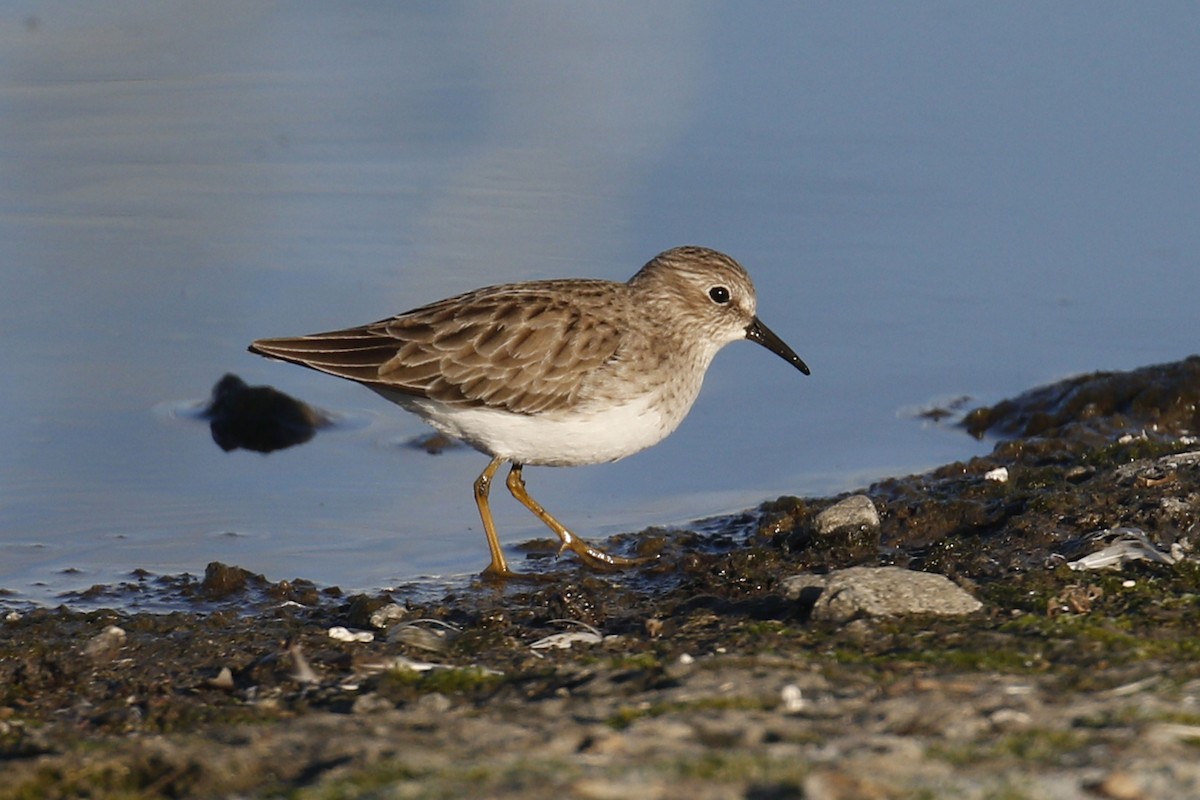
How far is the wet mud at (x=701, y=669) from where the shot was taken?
3.66 meters

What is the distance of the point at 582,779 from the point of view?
3.55 m

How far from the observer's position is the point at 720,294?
26.9 feet

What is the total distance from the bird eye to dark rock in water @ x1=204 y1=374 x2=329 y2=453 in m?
2.53

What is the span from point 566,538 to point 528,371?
0.81 m

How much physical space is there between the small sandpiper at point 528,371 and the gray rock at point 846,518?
86 centimetres

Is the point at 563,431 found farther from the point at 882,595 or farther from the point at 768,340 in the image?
the point at 882,595

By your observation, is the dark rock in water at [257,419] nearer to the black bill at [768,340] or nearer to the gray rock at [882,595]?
the black bill at [768,340]

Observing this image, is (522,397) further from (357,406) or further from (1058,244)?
(1058,244)

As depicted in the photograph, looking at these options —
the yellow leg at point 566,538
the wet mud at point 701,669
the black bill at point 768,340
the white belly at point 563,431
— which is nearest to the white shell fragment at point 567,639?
the wet mud at point 701,669

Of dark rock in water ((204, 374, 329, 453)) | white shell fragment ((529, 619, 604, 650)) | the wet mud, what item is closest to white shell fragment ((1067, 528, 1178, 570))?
the wet mud

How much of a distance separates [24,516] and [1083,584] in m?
5.13

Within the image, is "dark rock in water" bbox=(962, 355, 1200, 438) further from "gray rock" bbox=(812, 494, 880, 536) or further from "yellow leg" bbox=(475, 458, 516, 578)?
"yellow leg" bbox=(475, 458, 516, 578)

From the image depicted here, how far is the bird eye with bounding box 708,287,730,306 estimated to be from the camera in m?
8.16

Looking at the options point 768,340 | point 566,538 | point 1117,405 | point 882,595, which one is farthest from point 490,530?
point 1117,405
